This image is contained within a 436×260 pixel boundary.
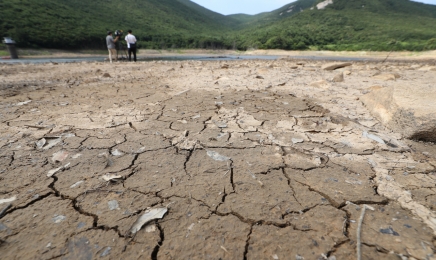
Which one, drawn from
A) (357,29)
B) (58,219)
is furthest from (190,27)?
(58,219)

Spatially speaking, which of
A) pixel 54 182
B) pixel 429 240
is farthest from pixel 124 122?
pixel 429 240

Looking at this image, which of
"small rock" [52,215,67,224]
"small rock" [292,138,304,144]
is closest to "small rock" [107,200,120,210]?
"small rock" [52,215,67,224]

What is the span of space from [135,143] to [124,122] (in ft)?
1.75

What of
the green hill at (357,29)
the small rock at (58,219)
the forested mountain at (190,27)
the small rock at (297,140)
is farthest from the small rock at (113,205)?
the green hill at (357,29)

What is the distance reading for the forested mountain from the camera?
1057 inches

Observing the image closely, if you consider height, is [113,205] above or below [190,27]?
below

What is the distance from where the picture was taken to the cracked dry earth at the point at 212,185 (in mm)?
783

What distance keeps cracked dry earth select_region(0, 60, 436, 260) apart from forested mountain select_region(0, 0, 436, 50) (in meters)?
31.4

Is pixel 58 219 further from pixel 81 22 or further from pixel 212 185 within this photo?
pixel 81 22

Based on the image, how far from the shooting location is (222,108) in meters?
2.41

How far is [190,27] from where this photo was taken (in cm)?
6156

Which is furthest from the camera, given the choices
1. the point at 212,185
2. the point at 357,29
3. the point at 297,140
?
the point at 357,29

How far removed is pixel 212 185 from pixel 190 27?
69.1m

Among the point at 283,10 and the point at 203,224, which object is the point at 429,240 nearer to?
the point at 203,224
